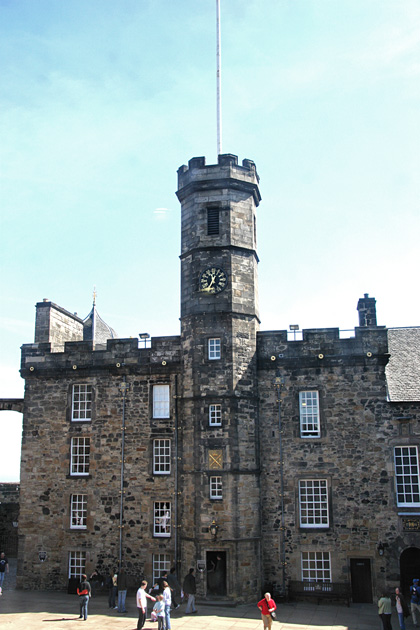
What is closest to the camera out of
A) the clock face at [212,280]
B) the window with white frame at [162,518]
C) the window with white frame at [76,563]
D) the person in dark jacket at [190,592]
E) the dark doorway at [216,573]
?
the person in dark jacket at [190,592]

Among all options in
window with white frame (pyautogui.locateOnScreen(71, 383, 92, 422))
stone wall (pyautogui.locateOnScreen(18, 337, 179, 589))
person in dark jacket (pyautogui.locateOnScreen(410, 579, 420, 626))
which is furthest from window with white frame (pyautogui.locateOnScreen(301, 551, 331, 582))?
window with white frame (pyautogui.locateOnScreen(71, 383, 92, 422))

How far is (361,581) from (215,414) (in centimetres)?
811

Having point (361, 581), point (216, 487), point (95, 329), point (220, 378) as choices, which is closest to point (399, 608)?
point (361, 581)

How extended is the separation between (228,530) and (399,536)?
6.29m

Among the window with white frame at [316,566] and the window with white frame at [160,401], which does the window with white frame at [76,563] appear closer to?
the window with white frame at [160,401]

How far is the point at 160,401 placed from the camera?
81.6 feet

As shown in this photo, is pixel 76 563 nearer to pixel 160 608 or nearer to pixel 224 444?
pixel 224 444

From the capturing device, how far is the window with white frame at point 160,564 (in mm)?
23375

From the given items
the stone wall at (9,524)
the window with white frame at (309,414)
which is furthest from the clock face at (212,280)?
the stone wall at (9,524)

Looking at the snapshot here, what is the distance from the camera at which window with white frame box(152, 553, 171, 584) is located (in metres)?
23.4

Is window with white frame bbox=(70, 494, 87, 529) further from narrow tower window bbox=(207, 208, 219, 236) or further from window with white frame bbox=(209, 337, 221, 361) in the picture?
narrow tower window bbox=(207, 208, 219, 236)

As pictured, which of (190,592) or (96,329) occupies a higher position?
(96,329)

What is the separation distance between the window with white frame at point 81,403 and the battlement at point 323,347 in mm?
7547

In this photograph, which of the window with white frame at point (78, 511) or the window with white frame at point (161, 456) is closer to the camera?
the window with white frame at point (161, 456)
